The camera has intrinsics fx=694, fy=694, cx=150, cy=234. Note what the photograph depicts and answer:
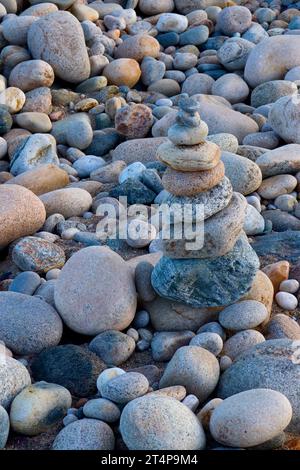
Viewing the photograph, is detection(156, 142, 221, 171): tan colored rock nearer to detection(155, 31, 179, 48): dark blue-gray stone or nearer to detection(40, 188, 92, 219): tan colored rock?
detection(40, 188, 92, 219): tan colored rock

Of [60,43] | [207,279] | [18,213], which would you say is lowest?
[18,213]

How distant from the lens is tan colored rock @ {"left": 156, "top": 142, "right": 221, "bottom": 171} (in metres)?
3.53

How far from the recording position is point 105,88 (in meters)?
7.55

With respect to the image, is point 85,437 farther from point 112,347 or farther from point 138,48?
point 138,48

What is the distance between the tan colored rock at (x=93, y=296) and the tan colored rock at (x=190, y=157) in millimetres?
717

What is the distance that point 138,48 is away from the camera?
8.06 meters

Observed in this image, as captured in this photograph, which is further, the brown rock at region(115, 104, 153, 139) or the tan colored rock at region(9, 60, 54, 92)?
the tan colored rock at region(9, 60, 54, 92)

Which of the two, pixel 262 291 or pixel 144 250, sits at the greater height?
pixel 262 291

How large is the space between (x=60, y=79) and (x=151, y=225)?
3.45 m

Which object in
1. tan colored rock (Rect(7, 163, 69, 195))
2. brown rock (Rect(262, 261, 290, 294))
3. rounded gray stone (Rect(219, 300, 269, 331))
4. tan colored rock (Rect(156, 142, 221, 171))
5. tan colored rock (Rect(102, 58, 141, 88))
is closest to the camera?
tan colored rock (Rect(156, 142, 221, 171))

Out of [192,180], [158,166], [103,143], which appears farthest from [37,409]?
[103,143]

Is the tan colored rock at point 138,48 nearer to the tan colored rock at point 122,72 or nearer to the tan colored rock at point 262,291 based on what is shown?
the tan colored rock at point 122,72

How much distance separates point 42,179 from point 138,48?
124 inches

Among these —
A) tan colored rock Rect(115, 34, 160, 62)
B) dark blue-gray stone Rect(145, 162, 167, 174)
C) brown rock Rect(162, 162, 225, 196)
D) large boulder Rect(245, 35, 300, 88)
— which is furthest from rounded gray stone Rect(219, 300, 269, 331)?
tan colored rock Rect(115, 34, 160, 62)
